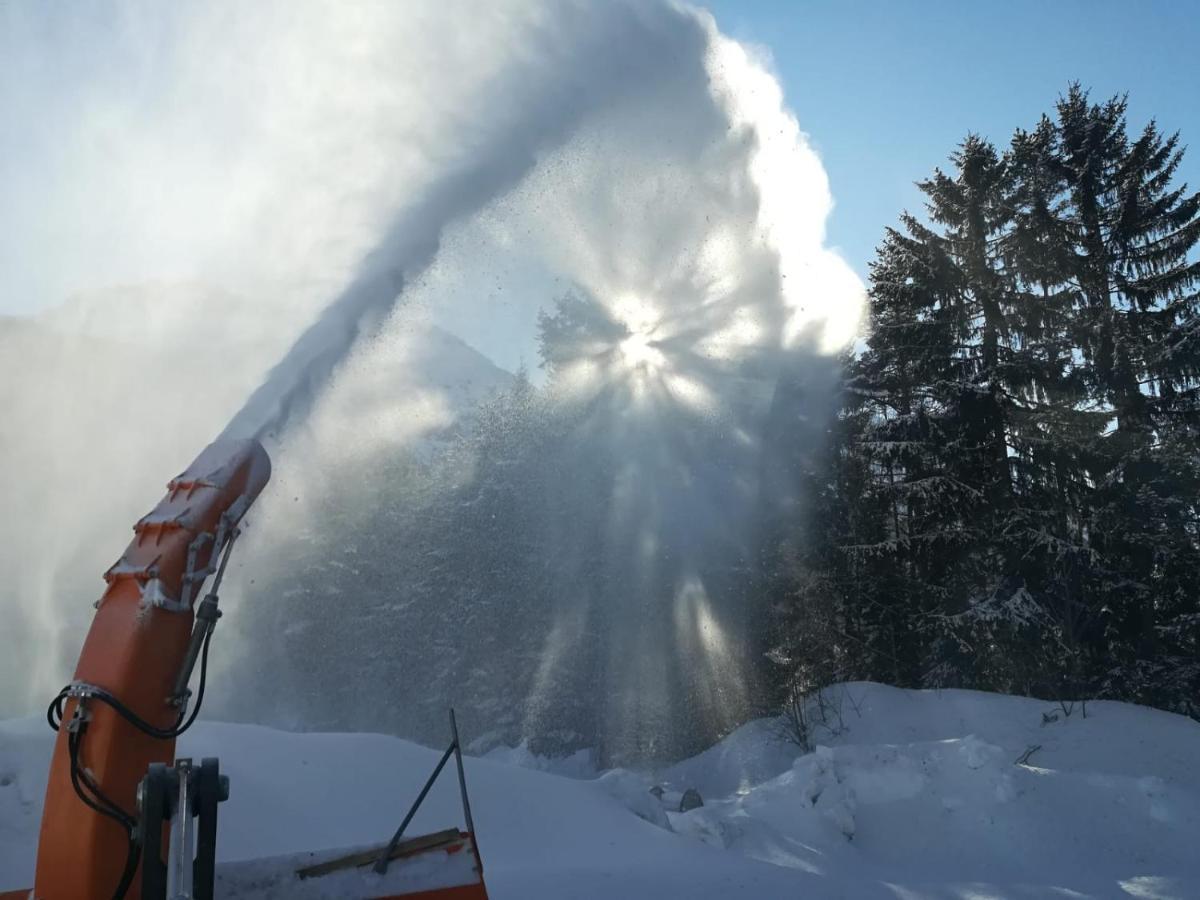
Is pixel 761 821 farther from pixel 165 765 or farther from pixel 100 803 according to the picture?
pixel 165 765

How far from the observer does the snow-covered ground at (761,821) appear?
7.43 metres

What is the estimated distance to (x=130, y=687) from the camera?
3566 mm

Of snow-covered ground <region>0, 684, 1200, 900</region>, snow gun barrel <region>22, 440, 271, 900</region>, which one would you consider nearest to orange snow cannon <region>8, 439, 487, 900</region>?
snow gun barrel <region>22, 440, 271, 900</region>

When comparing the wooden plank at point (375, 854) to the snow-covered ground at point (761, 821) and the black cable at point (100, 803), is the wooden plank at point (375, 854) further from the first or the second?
the snow-covered ground at point (761, 821)

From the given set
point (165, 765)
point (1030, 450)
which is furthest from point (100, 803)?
point (1030, 450)

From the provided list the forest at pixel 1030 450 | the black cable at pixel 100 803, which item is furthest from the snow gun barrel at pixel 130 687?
the forest at pixel 1030 450

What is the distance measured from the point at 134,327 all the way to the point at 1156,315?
2937cm

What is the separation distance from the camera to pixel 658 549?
3167cm

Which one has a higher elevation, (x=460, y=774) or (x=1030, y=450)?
(x=1030, y=450)

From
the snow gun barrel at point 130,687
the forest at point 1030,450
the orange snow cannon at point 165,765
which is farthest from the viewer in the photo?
the forest at point 1030,450

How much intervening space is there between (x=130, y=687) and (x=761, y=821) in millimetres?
10019

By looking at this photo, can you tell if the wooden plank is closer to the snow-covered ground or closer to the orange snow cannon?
the orange snow cannon

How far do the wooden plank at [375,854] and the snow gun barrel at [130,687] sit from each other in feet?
2.74

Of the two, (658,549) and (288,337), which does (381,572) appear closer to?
(658,549)
